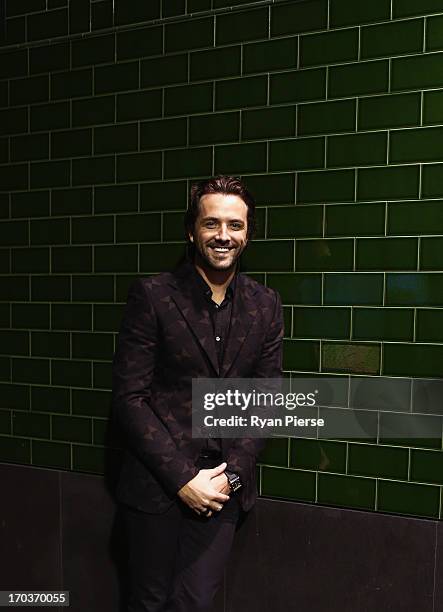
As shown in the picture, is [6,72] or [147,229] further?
[6,72]

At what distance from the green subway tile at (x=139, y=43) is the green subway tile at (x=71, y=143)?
1.41ft

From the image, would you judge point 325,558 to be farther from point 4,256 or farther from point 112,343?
point 4,256

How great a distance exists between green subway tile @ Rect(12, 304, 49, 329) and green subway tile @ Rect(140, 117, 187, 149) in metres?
1.03

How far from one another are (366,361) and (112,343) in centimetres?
129

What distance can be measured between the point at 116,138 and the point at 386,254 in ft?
4.86

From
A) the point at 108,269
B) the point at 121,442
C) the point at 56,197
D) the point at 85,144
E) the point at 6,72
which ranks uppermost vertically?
the point at 6,72

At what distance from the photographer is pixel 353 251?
3109 millimetres

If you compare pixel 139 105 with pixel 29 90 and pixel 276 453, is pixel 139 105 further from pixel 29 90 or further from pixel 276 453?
pixel 276 453

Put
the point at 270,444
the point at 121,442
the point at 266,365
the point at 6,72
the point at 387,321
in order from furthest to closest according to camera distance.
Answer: the point at 6,72 < the point at 121,442 < the point at 270,444 < the point at 387,321 < the point at 266,365

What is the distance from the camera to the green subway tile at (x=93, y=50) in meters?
3.57

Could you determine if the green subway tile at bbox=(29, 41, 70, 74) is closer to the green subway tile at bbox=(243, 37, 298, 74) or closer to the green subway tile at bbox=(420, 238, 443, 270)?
the green subway tile at bbox=(243, 37, 298, 74)

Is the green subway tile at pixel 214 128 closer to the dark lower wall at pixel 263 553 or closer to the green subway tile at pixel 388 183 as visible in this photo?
the green subway tile at pixel 388 183

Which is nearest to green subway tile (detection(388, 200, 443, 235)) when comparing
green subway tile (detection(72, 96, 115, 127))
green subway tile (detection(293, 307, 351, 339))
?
green subway tile (detection(293, 307, 351, 339))

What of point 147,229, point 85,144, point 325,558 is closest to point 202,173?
point 147,229
